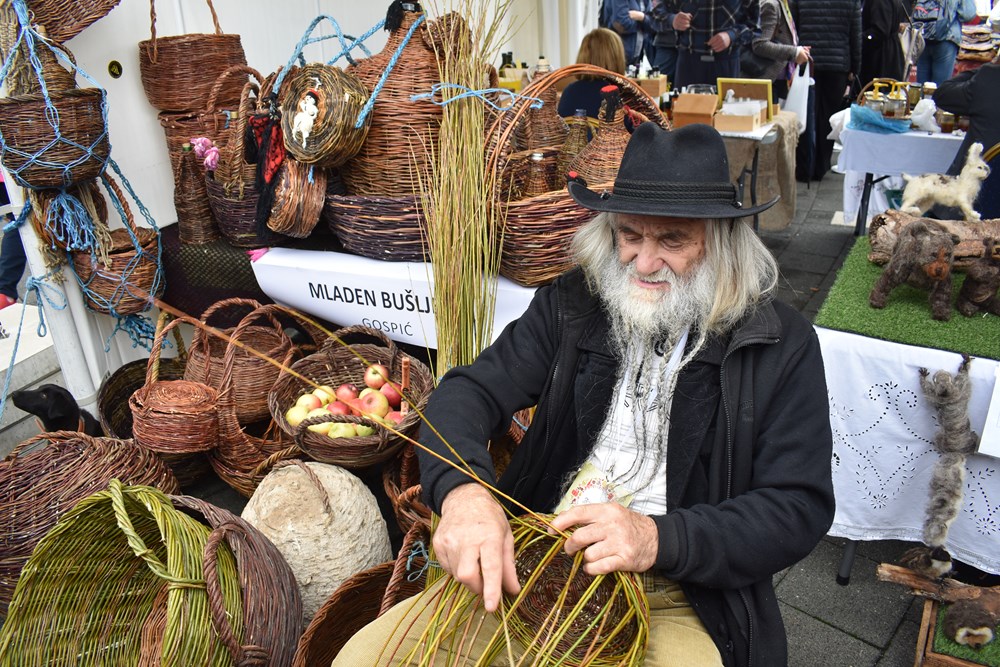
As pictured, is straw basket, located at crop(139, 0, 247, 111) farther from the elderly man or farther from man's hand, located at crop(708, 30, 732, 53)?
man's hand, located at crop(708, 30, 732, 53)

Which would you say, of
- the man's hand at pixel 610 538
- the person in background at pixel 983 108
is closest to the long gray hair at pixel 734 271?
the man's hand at pixel 610 538

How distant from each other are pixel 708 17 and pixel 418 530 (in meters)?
5.40

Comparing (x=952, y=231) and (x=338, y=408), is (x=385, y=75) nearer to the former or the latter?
(x=338, y=408)

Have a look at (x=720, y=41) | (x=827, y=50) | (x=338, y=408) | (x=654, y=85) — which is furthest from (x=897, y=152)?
(x=338, y=408)

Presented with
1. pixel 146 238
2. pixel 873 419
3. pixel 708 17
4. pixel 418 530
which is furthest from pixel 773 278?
pixel 708 17

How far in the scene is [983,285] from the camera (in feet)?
6.70

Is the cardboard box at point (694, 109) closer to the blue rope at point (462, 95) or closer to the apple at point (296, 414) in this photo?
the blue rope at point (462, 95)

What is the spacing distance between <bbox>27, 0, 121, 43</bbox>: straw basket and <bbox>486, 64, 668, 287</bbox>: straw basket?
167cm

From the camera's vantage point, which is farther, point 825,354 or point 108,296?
point 108,296

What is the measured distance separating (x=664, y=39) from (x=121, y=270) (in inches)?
201

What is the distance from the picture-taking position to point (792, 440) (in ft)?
4.39

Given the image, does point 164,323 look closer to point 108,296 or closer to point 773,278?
point 108,296

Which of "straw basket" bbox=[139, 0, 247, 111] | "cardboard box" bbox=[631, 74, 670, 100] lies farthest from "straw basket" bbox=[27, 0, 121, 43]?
"cardboard box" bbox=[631, 74, 670, 100]

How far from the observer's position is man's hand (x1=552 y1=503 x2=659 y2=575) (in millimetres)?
1120
